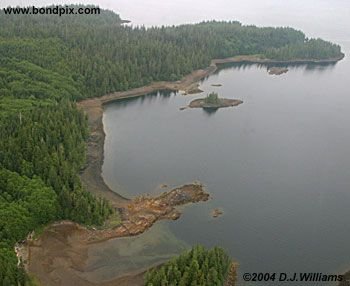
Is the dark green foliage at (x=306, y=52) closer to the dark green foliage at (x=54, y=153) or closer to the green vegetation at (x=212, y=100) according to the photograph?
the green vegetation at (x=212, y=100)

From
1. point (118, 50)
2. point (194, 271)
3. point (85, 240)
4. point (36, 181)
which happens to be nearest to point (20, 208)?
point (36, 181)

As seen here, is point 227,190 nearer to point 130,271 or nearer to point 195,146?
point 195,146

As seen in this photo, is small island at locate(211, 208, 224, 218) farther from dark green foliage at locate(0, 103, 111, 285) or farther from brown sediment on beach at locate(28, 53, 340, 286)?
dark green foliage at locate(0, 103, 111, 285)

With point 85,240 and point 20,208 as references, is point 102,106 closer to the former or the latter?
point 20,208

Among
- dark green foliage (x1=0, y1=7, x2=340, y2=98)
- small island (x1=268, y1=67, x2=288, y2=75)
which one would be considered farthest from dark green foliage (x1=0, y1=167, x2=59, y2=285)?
small island (x1=268, y1=67, x2=288, y2=75)

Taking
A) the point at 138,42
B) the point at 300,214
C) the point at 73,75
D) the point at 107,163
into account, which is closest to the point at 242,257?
the point at 300,214

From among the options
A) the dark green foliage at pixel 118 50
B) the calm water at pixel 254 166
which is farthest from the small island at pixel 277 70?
the calm water at pixel 254 166
